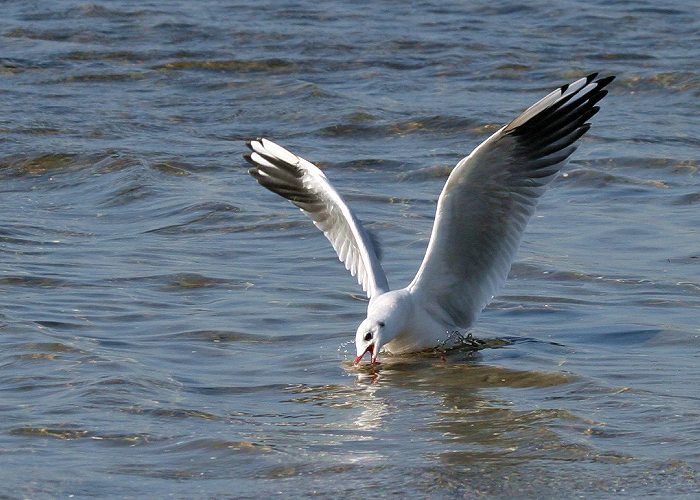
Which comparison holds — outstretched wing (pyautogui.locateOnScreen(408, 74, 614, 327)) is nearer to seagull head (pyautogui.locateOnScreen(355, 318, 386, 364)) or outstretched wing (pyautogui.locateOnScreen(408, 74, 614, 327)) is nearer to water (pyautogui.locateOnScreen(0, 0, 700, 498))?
water (pyautogui.locateOnScreen(0, 0, 700, 498))

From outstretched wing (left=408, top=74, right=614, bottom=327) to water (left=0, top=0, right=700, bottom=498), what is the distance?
1.09ft

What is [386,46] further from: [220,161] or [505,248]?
[505,248]

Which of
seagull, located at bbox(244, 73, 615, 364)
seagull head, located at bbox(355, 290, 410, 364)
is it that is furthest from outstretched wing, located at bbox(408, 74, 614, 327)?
seagull head, located at bbox(355, 290, 410, 364)

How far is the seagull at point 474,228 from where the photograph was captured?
730 centimetres

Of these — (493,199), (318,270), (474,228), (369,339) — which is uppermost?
(493,199)

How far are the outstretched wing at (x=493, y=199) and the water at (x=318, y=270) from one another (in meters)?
0.33

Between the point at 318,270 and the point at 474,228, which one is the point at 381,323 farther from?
the point at 318,270

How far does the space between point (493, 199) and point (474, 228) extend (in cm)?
17

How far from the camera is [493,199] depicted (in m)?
7.61

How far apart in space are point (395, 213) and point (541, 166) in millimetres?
2731

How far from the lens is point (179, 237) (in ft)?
31.7

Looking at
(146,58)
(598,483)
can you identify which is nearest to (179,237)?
(598,483)

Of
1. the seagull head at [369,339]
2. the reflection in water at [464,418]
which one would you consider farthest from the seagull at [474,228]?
the reflection in water at [464,418]

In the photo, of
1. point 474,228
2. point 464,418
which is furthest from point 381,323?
point 464,418
